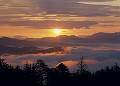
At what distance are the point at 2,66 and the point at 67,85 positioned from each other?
16.9 metres

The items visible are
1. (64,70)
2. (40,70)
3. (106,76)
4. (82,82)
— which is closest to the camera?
(82,82)

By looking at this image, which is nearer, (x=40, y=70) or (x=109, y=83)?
(x=109, y=83)

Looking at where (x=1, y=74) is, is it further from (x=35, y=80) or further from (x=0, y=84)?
(x=35, y=80)

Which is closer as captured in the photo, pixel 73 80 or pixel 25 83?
pixel 73 80

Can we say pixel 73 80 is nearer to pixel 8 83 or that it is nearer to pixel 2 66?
pixel 8 83

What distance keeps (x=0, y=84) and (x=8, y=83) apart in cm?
169

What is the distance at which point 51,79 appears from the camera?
176 ft

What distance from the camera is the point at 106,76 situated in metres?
51.2

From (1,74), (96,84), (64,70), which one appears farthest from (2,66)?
(96,84)

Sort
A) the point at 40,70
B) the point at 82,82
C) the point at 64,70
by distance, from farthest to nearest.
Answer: the point at 40,70 < the point at 64,70 < the point at 82,82

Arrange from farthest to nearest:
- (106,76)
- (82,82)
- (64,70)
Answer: (64,70)
(106,76)
(82,82)

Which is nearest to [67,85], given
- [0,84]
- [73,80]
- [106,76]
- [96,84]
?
[73,80]

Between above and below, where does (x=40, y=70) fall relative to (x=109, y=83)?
above

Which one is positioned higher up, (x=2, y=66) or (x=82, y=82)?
(x=2, y=66)
